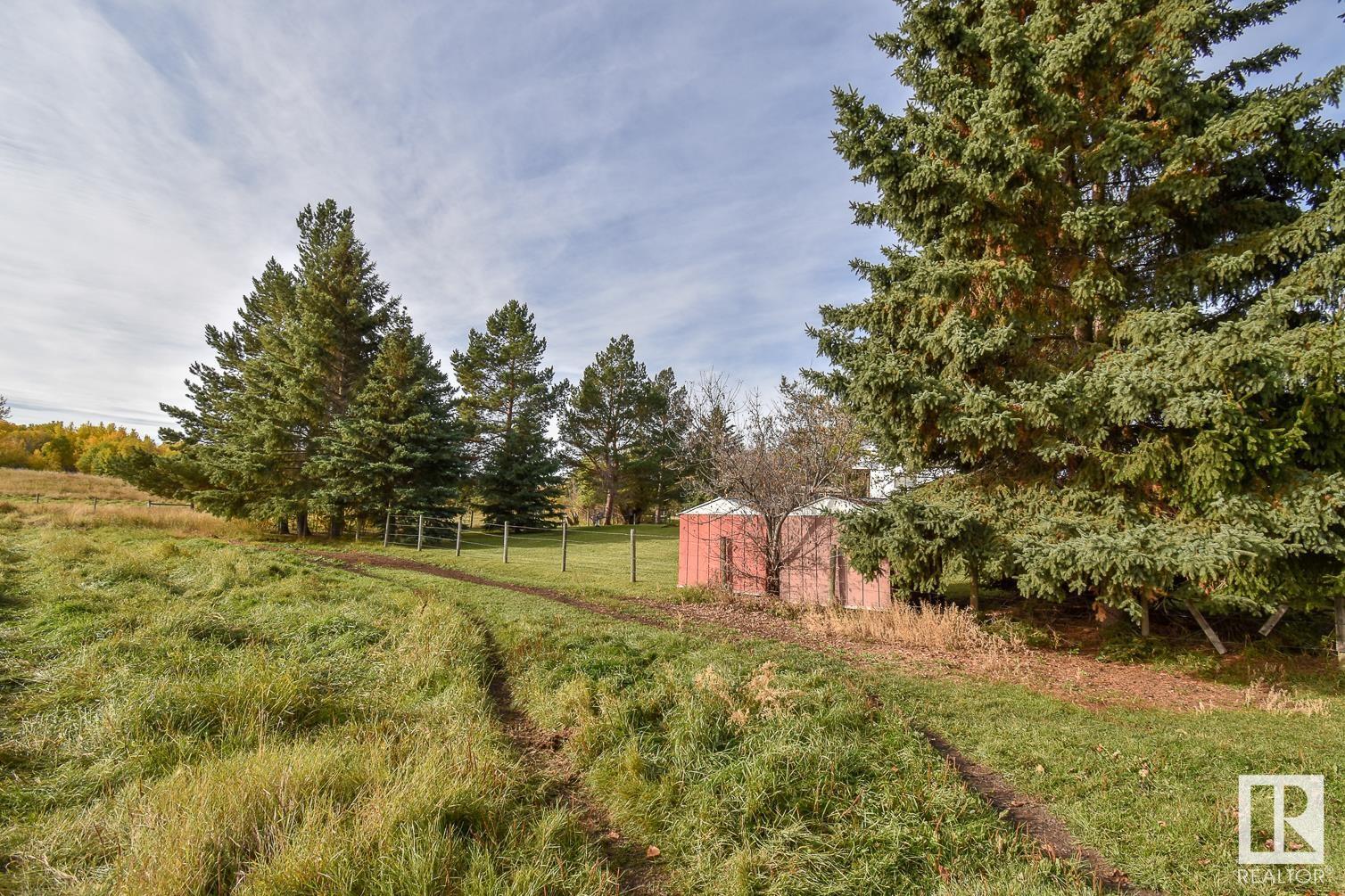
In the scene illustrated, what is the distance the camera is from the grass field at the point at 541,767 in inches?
97.7

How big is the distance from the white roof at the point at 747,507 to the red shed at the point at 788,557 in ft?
0.06

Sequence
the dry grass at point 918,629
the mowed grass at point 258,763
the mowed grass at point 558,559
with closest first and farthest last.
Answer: the mowed grass at point 258,763
the dry grass at point 918,629
the mowed grass at point 558,559

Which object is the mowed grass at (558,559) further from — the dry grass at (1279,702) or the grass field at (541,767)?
the dry grass at (1279,702)

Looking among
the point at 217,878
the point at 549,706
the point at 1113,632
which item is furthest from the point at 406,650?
the point at 1113,632

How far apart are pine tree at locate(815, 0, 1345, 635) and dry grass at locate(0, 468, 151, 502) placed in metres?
40.5

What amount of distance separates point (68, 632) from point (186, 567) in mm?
5004

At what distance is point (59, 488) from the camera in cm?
3247

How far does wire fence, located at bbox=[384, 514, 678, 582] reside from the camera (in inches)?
591

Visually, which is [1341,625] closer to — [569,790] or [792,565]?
[792,565]

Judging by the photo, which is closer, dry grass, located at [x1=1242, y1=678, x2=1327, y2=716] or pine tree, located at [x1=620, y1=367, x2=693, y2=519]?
dry grass, located at [x1=1242, y1=678, x2=1327, y2=716]

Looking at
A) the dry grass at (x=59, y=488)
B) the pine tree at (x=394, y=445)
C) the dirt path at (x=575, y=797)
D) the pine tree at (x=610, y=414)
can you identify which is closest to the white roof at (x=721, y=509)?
the dirt path at (x=575, y=797)

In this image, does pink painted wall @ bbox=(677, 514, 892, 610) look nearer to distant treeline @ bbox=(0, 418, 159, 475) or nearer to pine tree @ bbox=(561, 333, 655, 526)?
pine tree @ bbox=(561, 333, 655, 526)

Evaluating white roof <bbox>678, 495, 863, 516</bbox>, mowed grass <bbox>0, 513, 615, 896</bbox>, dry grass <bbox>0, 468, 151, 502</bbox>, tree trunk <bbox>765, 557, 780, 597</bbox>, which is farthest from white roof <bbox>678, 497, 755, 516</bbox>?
dry grass <bbox>0, 468, 151, 502</bbox>

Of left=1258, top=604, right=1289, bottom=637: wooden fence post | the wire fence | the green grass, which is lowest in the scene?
the wire fence
